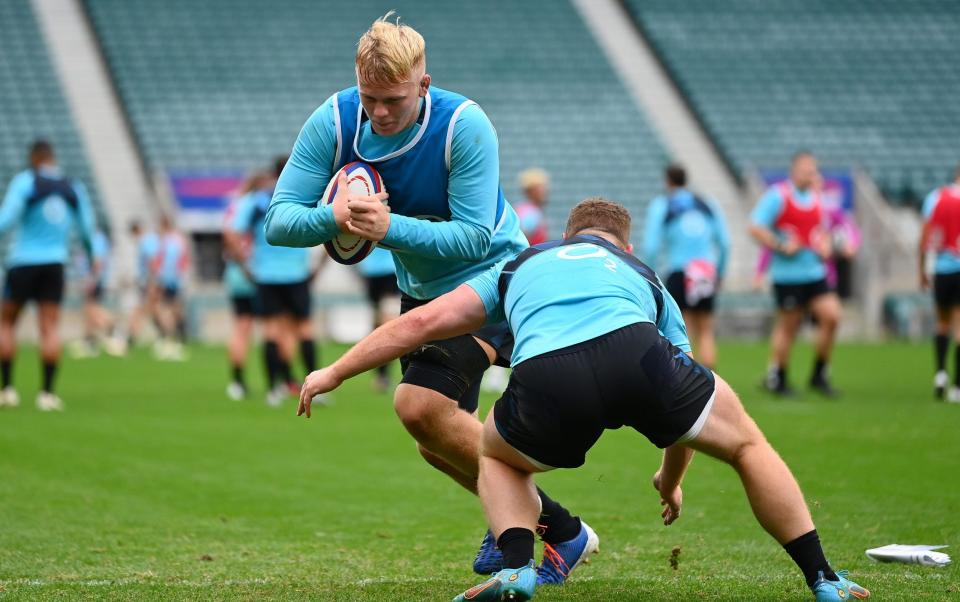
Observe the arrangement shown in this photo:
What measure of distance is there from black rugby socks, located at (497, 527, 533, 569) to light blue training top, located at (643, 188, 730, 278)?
29.0 ft

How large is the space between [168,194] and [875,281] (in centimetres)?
1501

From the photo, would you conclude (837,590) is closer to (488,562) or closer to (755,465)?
(755,465)

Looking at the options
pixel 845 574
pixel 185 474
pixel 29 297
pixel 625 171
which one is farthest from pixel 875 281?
pixel 845 574

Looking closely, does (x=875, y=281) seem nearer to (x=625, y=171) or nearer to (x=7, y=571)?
(x=625, y=171)

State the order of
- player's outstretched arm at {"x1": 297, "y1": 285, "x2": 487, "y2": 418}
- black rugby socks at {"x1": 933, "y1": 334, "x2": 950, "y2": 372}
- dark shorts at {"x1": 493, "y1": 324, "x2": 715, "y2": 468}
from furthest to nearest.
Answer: black rugby socks at {"x1": 933, "y1": 334, "x2": 950, "y2": 372}
player's outstretched arm at {"x1": 297, "y1": 285, "x2": 487, "y2": 418}
dark shorts at {"x1": 493, "y1": 324, "x2": 715, "y2": 468}

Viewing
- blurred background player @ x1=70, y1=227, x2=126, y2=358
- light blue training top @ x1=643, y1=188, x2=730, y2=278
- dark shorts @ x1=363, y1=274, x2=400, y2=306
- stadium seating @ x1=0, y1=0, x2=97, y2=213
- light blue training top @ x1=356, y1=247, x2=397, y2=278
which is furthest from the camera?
stadium seating @ x1=0, y1=0, x2=97, y2=213

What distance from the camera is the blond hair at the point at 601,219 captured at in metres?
4.45

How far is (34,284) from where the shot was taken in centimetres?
1144

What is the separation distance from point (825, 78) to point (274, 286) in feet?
77.2

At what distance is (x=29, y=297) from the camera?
11.4 metres

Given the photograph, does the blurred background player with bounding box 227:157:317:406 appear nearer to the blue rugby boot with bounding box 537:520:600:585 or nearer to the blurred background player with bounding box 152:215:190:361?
the blue rugby boot with bounding box 537:520:600:585

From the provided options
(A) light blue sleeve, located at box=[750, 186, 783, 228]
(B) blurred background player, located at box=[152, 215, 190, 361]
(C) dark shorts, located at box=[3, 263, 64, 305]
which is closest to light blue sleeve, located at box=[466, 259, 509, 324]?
(C) dark shorts, located at box=[3, 263, 64, 305]

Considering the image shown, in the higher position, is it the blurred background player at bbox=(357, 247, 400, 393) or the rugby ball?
the rugby ball

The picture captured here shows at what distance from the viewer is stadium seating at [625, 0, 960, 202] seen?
3007 cm
